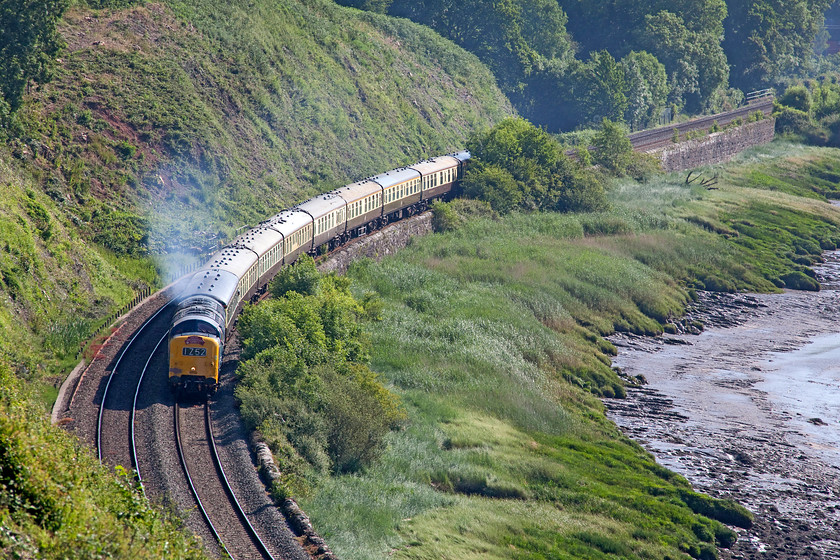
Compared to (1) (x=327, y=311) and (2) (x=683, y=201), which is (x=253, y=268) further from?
(2) (x=683, y=201)

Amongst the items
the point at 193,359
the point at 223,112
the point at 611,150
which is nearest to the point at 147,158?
the point at 223,112

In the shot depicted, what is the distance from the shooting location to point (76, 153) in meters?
50.8

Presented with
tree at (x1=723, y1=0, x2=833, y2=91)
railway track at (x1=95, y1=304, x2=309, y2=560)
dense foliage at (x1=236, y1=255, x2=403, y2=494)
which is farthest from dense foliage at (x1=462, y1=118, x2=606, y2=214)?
tree at (x1=723, y1=0, x2=833, y2=91)

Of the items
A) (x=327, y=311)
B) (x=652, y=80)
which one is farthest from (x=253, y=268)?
(x=652, y=80)

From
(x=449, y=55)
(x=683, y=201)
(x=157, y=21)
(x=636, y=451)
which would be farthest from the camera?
(x=449, y=55)

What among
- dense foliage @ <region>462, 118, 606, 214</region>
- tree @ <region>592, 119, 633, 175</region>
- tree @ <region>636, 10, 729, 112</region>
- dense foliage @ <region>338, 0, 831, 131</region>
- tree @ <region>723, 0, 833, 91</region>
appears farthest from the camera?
tree @ <region>723, 0, 833, 91</region>

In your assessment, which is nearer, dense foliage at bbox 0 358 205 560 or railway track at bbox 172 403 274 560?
dense foliage at bbox 0 358 205 560

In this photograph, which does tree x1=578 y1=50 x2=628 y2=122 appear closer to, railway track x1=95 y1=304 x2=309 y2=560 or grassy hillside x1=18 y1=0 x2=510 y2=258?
grassy hillside x1=18 y1=0 x2=510 y2=258

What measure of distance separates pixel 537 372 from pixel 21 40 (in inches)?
1251

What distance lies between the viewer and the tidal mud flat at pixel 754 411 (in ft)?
115

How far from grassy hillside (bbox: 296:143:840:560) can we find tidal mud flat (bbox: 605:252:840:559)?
1744 millimetres

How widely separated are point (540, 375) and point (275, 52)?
1822 inches

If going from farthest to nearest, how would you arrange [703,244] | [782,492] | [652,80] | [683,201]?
[652,80]
[683,201]
[703,244]
[782,492]

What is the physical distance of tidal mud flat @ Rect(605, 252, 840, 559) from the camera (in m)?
35.1
